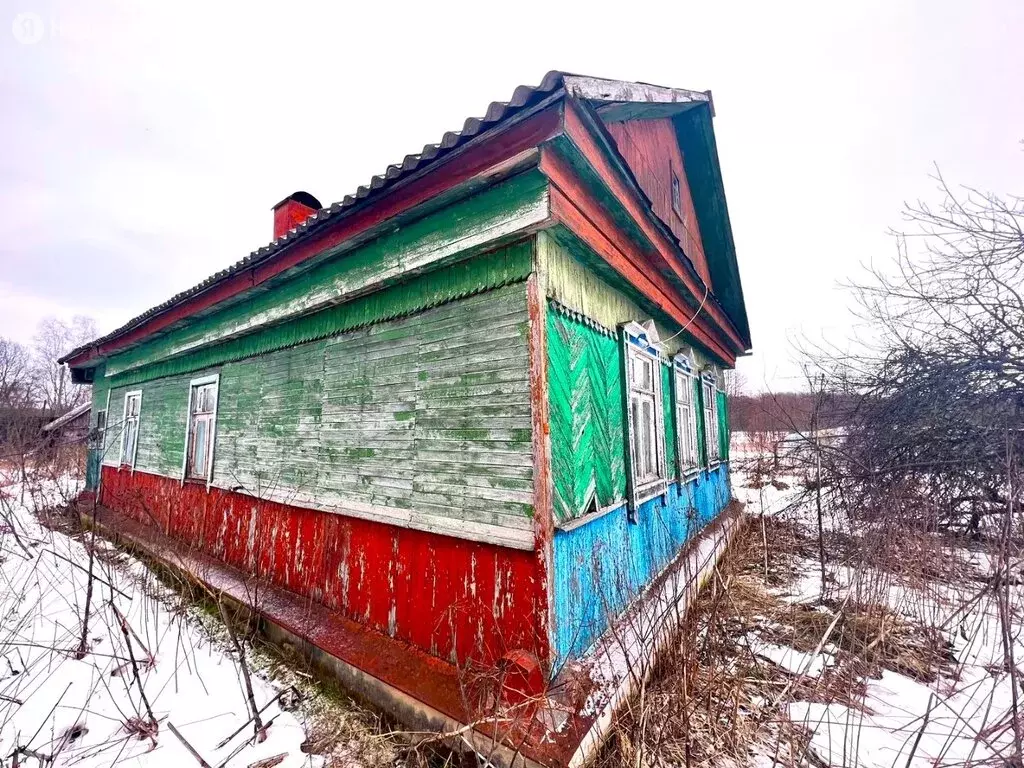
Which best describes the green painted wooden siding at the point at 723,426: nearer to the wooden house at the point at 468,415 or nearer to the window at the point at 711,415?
the window at the point at 711,415

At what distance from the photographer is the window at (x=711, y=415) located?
23.8 feet

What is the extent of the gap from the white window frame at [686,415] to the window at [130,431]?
881 centimetres

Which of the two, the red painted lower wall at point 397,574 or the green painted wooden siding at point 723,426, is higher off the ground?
the green painted wooden siding at point 723,426

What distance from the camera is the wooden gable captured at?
4812 mm

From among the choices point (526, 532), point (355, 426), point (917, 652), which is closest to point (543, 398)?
point (526, 532)

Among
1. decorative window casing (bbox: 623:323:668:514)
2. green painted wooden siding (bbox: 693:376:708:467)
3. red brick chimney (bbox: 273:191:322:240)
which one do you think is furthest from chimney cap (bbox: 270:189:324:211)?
green painted wooden siding (bbox: 693:376:708:467)

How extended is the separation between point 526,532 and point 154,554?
5679mm

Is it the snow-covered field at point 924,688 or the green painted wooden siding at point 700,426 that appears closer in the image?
the snow-covered field at point 924,688

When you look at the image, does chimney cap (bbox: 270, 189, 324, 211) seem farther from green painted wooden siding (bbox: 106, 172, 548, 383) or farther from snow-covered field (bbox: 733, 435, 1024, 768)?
snow-covered field (bbox: 733, 435, 1024, 768)

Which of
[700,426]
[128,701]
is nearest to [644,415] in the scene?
[700,426]

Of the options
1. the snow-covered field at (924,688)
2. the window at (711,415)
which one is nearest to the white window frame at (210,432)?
the snow-covered field at (924,688)

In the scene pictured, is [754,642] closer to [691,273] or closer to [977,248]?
[691,273]

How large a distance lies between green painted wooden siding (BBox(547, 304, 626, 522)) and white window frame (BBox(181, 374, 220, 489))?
16.1 feet

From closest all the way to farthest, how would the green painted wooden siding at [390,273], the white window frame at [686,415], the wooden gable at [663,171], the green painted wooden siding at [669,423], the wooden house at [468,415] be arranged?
the wooden house at [468,415] → the green painted wooden siding at [390,273] → the wooden gable at [663,171] → the green painted wooden siding at [669,423] → the white window frame at [686,415]
